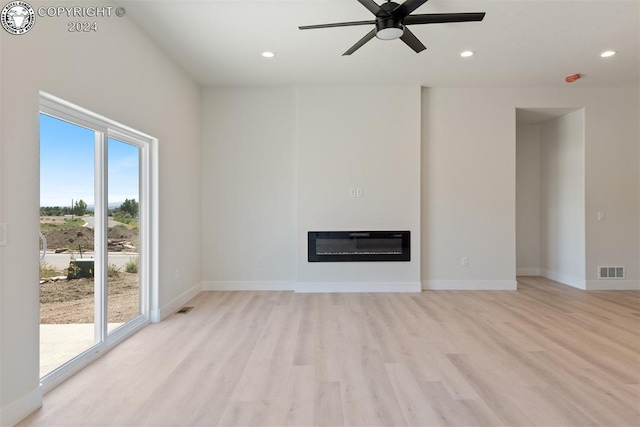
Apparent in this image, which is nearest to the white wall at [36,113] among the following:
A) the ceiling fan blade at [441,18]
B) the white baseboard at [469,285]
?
the ceiling fan blade at [441,18]

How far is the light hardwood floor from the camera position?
189 cm

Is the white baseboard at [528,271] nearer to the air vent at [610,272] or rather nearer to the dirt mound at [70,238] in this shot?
the air vent at [610,272]

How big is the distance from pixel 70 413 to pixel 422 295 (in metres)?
3.91

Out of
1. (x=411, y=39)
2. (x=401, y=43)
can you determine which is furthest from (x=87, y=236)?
(x=401, y=43)

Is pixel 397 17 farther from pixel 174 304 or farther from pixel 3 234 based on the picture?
pixel 174 304

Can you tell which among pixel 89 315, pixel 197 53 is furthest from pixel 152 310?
pixel 197 53

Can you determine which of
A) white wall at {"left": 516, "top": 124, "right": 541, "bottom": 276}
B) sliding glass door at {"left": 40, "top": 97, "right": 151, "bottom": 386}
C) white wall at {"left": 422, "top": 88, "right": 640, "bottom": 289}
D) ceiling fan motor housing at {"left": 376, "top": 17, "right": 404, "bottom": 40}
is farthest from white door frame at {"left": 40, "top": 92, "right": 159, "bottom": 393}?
white wall at {"left": 516, "top": 124, "right": 541, "bottom": 276}

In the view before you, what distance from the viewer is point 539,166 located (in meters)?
5.81

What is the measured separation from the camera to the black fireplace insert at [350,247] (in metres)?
4.75

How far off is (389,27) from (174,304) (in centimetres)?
365

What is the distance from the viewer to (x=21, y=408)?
1.83 meters

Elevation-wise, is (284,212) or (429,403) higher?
(284,212)

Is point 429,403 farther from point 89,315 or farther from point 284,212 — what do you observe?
point 284,212

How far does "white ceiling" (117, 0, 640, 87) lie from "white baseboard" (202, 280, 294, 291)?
2.89 meters
